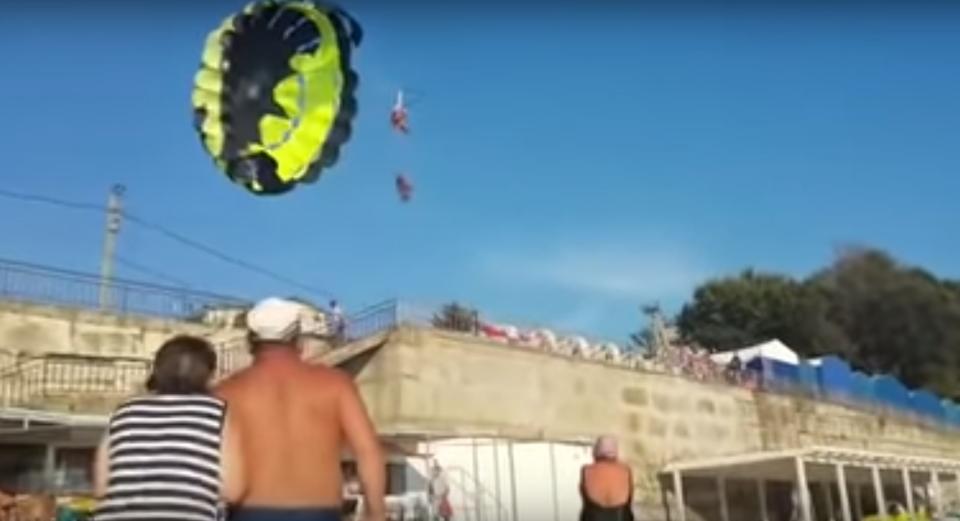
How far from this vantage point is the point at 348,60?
10.8 meters

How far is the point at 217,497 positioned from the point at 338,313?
60.6ft

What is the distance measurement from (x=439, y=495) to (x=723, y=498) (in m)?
11.0

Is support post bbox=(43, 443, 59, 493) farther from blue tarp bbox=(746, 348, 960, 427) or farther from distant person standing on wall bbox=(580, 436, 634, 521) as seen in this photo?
blue tarp bbox=(746, 348, 960, 427)

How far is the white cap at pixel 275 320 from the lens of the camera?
3.81m

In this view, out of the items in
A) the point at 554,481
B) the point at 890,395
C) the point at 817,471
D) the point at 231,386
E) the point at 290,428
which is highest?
the point at 890,395

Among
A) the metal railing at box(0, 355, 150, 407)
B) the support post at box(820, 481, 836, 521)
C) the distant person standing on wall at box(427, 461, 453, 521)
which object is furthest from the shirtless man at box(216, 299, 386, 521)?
the support post at box(820, 481, 836, 521)

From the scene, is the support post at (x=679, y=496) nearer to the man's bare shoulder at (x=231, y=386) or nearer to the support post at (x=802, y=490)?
the support post at (x=802, y=490)

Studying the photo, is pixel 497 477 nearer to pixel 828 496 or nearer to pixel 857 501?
pixel 828 496

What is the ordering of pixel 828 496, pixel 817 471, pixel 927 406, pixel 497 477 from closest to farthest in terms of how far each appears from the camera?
pixel 497 477 → pixel 817 471 → pixel 828 496 → pixel 927 406

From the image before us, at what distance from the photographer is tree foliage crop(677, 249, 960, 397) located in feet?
173

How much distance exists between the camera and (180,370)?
356 centimetres

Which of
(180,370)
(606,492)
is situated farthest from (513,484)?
(180,370)

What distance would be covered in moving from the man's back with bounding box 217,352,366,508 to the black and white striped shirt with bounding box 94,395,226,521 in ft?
0.45

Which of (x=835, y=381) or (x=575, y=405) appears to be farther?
(x=835, y=381)
